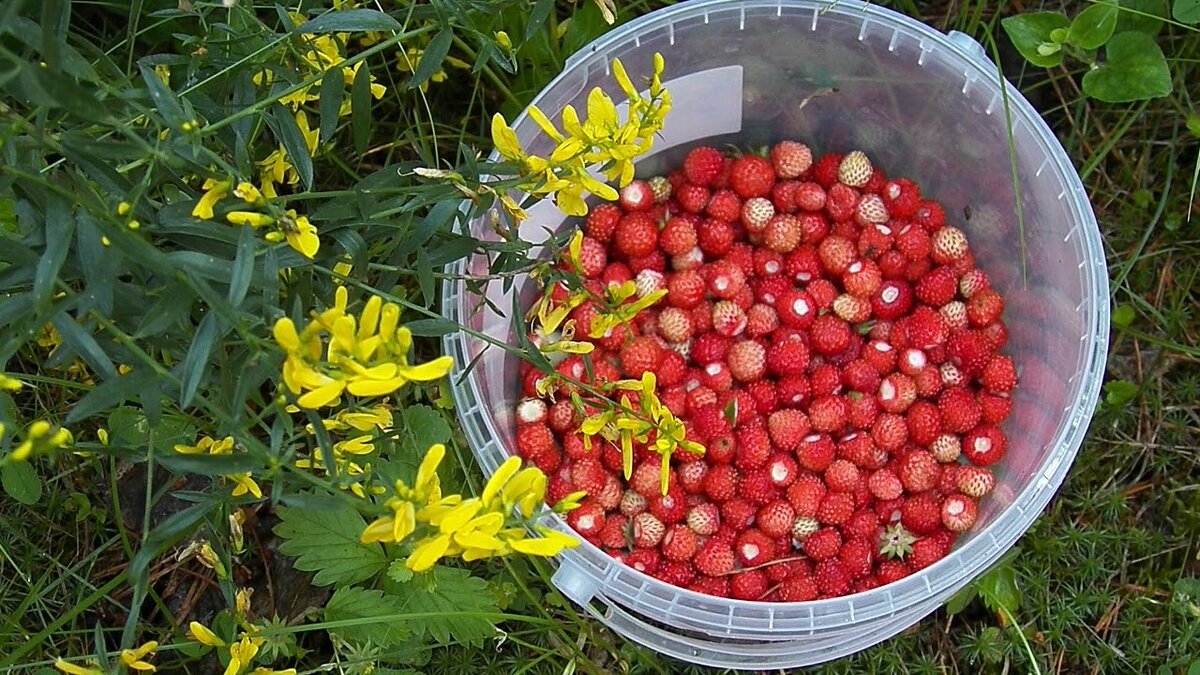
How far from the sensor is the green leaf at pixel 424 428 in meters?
1.42

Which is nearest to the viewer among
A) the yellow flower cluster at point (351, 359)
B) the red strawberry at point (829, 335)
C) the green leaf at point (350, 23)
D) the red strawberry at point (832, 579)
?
the yellow flower cluster at point (351, 359)

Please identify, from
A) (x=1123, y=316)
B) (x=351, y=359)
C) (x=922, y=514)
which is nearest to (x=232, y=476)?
(x=351, y=359)

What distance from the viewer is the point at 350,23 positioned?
3.19 feet

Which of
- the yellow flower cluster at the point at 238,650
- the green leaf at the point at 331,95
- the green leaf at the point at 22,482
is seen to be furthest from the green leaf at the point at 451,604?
the green leaf at the point at 331,95

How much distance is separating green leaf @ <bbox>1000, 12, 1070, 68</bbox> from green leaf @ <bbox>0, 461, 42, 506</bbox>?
4.56ft

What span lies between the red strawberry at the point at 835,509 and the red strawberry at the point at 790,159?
1.57ft

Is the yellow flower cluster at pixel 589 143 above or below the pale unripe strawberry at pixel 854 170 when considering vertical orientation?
above

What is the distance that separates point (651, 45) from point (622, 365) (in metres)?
0.43

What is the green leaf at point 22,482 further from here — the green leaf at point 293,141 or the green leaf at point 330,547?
the green leaf at point 293,141

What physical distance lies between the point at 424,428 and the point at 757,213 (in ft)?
1.91

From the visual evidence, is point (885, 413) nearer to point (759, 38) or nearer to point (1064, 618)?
point (1064, 618)

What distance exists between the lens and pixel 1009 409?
164 centimetres

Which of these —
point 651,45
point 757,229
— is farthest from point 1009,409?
point 651,45

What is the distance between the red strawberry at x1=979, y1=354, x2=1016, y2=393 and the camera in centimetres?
162
